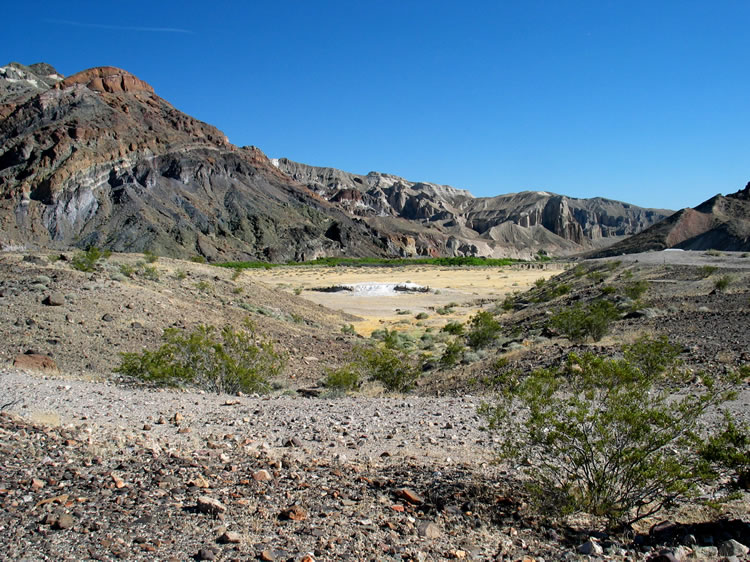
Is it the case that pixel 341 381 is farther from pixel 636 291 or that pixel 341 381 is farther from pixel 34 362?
pixel 636 291

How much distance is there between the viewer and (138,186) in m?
108

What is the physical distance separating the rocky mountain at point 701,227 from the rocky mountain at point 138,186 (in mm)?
60401

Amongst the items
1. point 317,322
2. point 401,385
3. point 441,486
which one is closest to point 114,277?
point 317,322

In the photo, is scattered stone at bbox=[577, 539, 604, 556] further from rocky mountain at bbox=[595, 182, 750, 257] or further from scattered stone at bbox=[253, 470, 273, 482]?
rocky mountain at bbox=[595, 182, 750, 257]

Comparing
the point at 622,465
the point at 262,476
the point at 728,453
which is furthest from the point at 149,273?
the point at 728,453

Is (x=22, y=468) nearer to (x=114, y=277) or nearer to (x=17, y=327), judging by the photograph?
(x=17, y=327)

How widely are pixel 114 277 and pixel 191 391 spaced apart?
11.4 meters

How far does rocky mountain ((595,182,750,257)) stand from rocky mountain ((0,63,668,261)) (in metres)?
60.4

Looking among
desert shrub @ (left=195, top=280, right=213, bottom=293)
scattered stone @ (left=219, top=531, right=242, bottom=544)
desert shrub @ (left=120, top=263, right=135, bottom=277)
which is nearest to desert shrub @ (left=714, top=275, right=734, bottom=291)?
desert shrub @ (left=195, top=280, right=213, bottom=293)

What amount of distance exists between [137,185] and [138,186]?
0.25 m

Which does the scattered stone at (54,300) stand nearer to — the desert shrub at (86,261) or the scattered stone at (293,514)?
the desert shrub at (86,261)

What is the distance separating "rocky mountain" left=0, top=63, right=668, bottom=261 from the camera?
319ft

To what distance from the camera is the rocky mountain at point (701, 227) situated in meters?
87.6

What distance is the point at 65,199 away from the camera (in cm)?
9869
